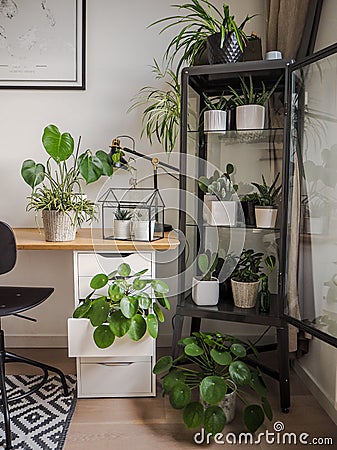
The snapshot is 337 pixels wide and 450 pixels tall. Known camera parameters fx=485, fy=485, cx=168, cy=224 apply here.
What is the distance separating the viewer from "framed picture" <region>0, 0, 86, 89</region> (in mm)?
2625

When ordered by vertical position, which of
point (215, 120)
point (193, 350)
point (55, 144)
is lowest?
point (193, 350)

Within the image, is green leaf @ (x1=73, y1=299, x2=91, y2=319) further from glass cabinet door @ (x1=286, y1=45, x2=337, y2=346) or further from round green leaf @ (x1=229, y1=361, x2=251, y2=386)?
glass cabinet door @ (x1=286, y1=45, x2=337, y2=346)

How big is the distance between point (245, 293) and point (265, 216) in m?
0.37

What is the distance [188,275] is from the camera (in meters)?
2.35

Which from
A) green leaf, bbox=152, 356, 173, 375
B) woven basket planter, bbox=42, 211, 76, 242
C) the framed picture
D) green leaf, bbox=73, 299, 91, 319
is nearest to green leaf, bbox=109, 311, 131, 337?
green leaf, bbox=73, 299, 91, 319

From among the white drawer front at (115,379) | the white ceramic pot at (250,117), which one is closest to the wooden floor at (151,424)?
the white drawer front at (115,379)

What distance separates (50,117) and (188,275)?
1.19m

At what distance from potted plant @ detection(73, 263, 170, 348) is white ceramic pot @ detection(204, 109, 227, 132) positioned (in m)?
0.73

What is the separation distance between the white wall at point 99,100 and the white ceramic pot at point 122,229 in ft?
1.77

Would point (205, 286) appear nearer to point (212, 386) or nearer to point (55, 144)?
point (212, 386)

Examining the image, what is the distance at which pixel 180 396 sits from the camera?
196cm

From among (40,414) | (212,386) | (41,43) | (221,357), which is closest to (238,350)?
(221,357)

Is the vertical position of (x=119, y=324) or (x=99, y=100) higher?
(x=99, y=100)

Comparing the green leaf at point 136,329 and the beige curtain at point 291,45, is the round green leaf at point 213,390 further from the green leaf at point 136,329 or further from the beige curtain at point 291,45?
the beige curtain at point 291,45
